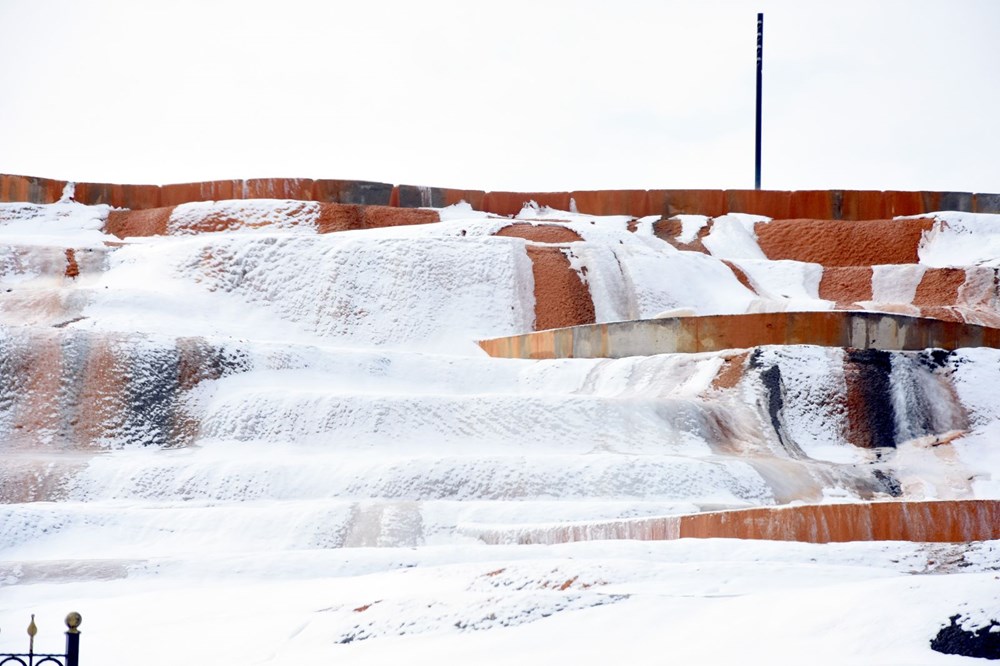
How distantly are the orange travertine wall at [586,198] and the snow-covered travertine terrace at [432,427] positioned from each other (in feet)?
3.53

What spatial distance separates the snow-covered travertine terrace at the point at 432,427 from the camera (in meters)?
8.60

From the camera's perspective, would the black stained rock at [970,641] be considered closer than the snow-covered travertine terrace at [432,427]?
Yes

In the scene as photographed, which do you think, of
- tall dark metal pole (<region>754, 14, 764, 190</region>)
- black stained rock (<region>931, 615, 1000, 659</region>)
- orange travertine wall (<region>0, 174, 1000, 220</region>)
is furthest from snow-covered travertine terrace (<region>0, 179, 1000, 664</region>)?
tall dark metal pole (<region>754, 14, 764, 190</region>)

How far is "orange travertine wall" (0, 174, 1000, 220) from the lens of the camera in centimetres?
3050

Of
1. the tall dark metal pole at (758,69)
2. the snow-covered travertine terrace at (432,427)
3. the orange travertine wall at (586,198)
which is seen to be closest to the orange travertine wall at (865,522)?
the snow-covered travertine terrace at (432,427)

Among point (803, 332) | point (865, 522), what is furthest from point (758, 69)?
point (865, 522)

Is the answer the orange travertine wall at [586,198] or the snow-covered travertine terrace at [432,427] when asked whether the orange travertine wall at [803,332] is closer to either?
the snow-covered travertine terrace at [432,427]

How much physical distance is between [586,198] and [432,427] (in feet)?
54.0

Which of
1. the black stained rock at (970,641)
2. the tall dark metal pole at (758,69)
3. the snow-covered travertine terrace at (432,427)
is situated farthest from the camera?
the tall dark metal pole at (758,69)

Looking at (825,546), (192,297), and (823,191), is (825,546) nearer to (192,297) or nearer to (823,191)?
(192,297)

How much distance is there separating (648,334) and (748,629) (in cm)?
1232

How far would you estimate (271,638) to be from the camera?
8383 millimetres

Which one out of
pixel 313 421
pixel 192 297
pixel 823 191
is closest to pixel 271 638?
pixel 313 421

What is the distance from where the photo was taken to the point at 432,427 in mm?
16344
